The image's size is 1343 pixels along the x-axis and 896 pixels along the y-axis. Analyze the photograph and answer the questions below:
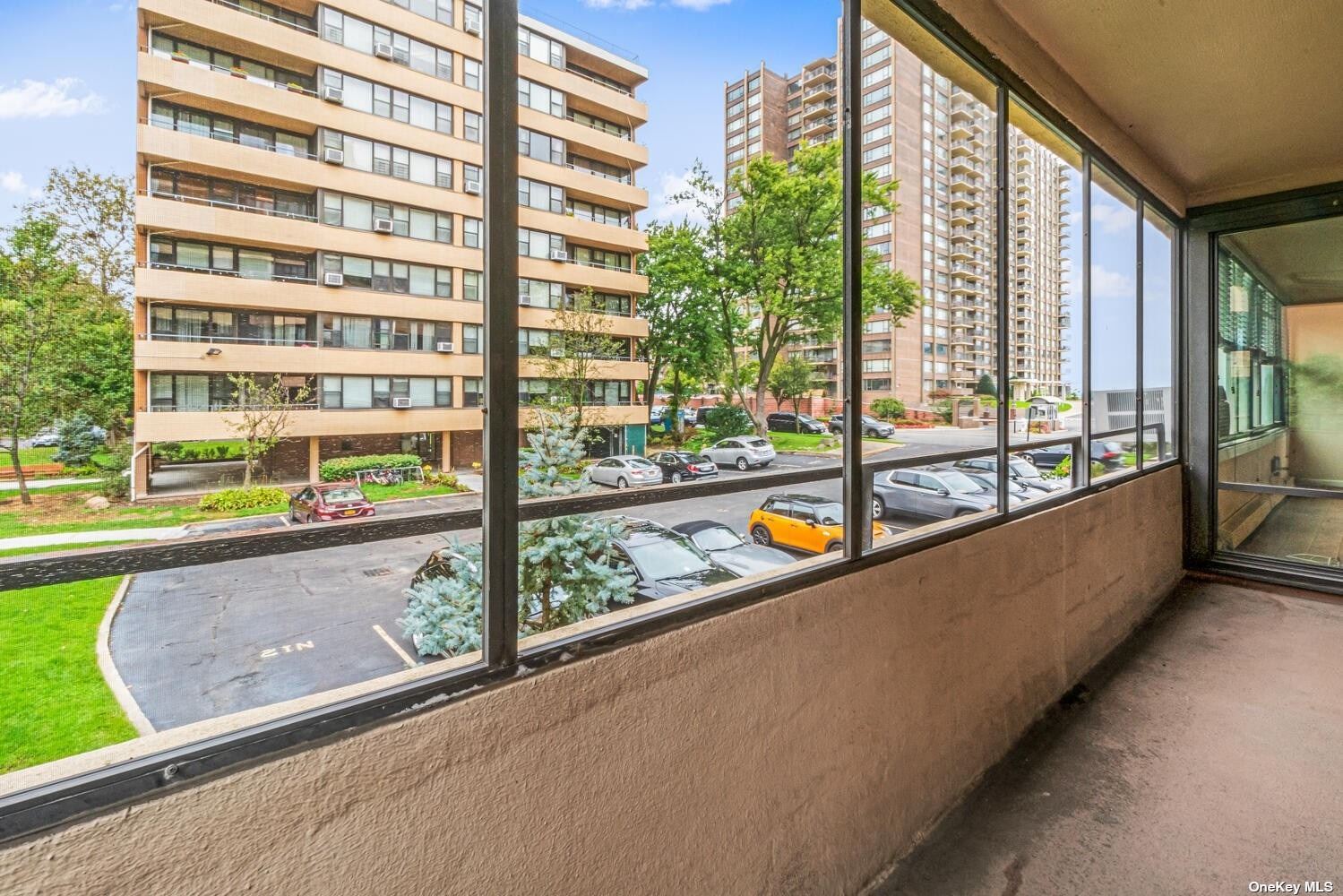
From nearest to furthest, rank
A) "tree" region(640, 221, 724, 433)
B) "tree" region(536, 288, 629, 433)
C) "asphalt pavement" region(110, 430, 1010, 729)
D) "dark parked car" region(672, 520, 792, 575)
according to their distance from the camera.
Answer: "asphalt pavement" region(110, 430, 1010, 729), "tree" region(536, 288, 629, 433), "dark parked car" region(672, 520, 792, 575), "tree" region(640, 221, 724, 433)

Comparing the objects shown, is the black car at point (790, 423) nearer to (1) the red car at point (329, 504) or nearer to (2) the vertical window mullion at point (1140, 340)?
(1) the red car at point (329, 504)

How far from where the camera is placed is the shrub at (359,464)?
2.94 feet

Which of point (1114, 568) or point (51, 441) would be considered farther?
point (1114, 568)

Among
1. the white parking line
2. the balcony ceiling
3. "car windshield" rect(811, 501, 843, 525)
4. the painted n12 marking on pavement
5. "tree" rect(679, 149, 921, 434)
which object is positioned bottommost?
the white parking line

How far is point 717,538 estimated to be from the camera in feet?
4.89

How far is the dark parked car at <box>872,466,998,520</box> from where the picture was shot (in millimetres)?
1874

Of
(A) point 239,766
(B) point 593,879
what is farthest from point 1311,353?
(A) point 239,766

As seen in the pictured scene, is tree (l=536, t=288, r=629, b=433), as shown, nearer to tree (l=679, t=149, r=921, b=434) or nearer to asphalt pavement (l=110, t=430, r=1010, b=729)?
asphalt pavement (l=110, t=430, r=1010, b=729)

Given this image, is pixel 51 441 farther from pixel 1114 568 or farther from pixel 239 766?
pixel 1114 568

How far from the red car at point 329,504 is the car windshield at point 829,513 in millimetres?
1101

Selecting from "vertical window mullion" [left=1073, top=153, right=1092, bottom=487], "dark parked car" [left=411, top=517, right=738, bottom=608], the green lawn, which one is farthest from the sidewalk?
"vertical window mullion" [left=1073, top=153, right=1092, bottom=487]

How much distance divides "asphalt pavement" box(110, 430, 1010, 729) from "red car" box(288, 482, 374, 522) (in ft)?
0.08

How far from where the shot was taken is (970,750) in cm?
193

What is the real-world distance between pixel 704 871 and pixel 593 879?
269mm
